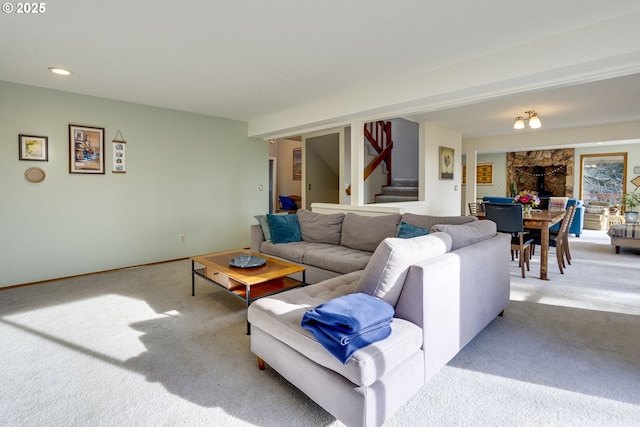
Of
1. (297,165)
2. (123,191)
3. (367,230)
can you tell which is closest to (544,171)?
(297,165)

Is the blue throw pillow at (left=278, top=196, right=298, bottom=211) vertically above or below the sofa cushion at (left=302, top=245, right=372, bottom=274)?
above

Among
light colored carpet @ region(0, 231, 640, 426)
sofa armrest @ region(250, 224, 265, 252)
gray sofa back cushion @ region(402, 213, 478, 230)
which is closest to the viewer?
light colored carpet @ region(0, 231, 640, 426)

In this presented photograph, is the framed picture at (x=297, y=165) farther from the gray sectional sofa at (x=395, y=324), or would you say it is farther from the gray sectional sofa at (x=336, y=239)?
the gray sectional sofa at (x=395, y=324)

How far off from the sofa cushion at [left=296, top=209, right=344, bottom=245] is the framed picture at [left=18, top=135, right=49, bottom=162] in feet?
10.2

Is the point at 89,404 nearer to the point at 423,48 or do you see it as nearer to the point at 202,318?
the point at 202,318

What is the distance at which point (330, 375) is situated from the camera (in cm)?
156

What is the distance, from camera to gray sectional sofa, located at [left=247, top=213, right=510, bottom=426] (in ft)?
4.87

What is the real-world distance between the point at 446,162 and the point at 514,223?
2.50 metres

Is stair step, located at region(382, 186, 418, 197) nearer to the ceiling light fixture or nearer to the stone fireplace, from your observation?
the ceiling light fixture

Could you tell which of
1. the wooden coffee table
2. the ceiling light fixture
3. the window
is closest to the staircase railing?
the ceiling light fixture

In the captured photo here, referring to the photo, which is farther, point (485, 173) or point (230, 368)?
point (485, 173)

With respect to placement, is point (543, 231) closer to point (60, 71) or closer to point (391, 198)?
point (391, 198)

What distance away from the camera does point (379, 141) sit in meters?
7.20

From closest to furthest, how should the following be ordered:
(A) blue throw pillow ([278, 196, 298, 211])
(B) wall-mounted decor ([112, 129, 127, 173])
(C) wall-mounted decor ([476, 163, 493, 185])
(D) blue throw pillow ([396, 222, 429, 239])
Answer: (D) blue throw pillow ([396, 222, 429, 239])
(B) wall-mounted decor ([112, 129, 127, 173])
(A) blue throw pillow ([278, 196, 298, 211])
(C) wall-mounted decor ([476, 163, 493, 185])
